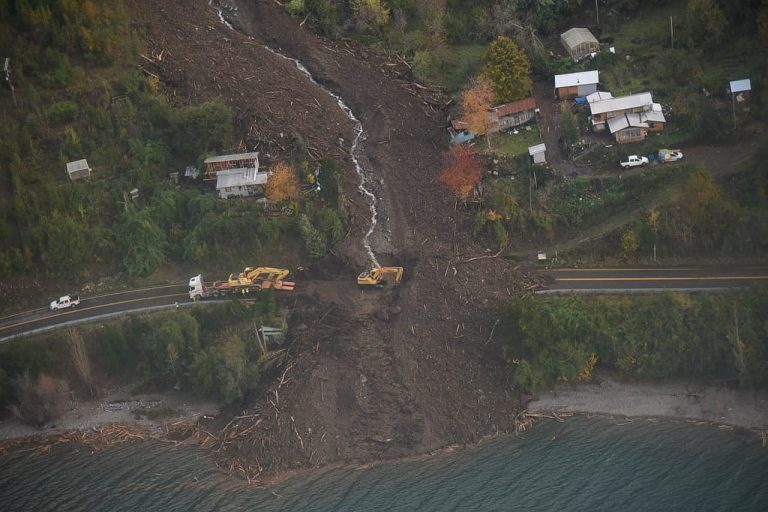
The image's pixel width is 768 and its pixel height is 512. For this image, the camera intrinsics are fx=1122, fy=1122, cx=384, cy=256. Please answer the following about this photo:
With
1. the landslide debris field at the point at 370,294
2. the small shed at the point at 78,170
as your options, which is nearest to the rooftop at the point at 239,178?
the landslide debris field at the point at 370,294

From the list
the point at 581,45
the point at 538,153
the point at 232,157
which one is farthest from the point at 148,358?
the point at 581,45

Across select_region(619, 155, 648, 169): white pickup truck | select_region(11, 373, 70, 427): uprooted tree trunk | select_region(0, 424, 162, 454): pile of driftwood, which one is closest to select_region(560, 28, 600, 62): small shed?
select_region(619, 155, 648, 169): white pickup truck

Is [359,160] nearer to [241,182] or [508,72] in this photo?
[241,182]

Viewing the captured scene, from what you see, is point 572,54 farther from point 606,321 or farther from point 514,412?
point 514,412

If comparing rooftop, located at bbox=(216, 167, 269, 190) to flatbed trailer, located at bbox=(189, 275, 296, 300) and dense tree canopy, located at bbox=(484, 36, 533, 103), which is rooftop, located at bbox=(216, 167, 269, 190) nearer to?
flatbed trailer, located at bbox=(189, 275, 296, 300)

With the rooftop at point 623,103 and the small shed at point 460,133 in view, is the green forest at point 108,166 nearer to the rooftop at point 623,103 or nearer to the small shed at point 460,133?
the small shed at point 460,133

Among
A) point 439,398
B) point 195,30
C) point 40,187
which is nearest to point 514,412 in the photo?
point 439,398
